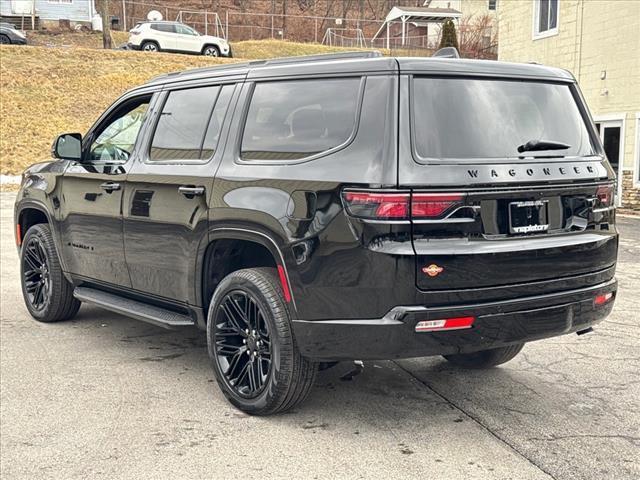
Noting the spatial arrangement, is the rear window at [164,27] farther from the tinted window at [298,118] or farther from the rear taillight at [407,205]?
the rear taillight at [407,205]

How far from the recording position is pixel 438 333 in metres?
3.62

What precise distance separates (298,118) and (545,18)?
17215mm

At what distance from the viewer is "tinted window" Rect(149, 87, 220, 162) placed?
15.8ft

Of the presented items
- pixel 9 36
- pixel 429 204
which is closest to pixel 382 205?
pixel 429 204

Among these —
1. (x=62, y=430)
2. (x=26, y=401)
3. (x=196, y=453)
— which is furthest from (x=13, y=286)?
(x=196, y=453)

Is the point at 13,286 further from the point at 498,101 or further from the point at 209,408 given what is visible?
the point at 498,101

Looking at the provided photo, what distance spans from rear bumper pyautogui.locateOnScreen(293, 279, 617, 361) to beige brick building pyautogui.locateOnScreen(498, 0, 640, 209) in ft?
43.6

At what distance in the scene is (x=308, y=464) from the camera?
363cm

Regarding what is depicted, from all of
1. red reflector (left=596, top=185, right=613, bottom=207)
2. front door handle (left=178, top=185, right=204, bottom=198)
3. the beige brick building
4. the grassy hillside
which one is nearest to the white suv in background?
the grassy hillside

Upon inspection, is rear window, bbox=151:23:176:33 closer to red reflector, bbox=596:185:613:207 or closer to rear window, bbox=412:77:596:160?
rear window, bbox=412:77:596:160

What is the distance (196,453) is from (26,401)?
1.37 meters

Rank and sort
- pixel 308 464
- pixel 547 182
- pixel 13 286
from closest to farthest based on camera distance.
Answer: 1. pixel 308 464
2. pixel 547 182
3. pixel 13 286

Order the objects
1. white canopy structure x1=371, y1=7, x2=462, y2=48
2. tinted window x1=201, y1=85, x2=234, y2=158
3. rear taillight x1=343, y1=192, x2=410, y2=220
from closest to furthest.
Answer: rear taillight x1=343, y1=192, x2=410, y2=220 → tinted window x1=201, y1=85, x2=234, y2=158 → white canopy structure x1=371, y1=7, x2=462, y2=48

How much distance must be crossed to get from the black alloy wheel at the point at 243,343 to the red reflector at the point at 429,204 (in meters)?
1.09
